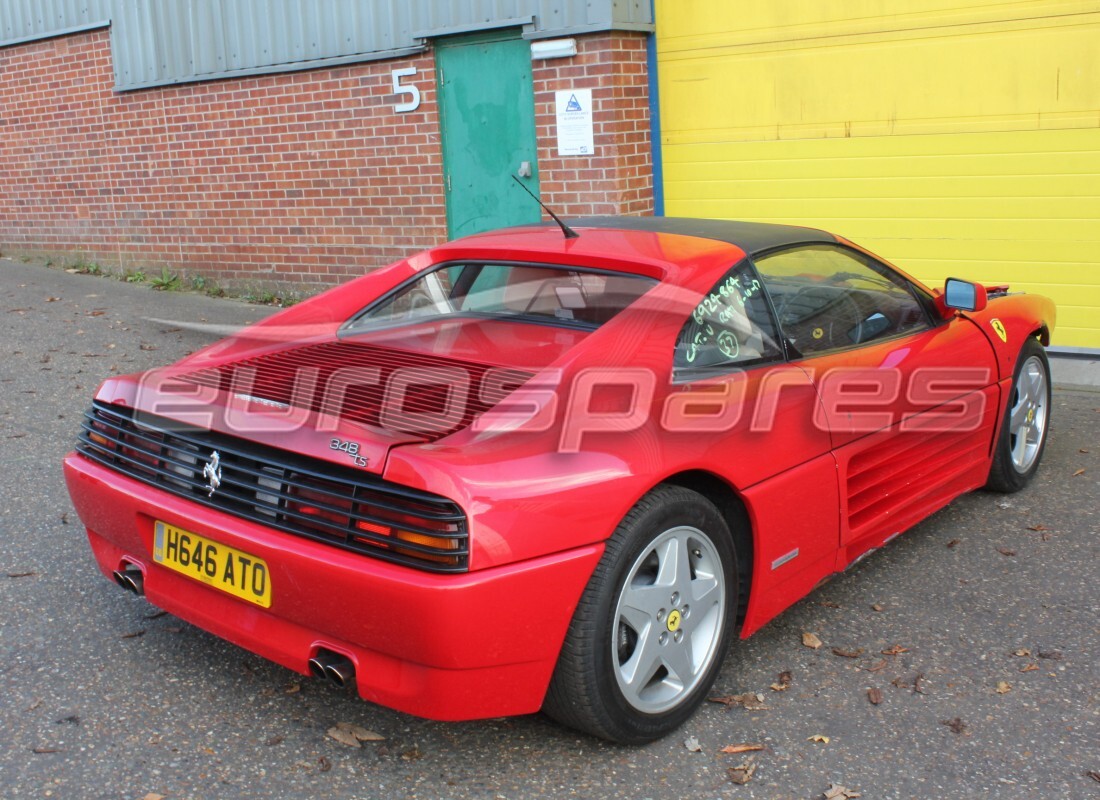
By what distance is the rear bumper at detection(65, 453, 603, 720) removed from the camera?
2762 millimetres

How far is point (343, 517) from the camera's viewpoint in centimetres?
292

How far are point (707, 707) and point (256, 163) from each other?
862 cm

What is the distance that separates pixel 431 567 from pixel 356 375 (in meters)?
0.92

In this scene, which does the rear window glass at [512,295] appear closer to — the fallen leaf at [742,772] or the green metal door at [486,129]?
the fallen leaf at [742,772]

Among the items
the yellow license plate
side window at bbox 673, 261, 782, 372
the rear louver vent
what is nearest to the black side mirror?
side window at bbox 673, 261, 782, 372

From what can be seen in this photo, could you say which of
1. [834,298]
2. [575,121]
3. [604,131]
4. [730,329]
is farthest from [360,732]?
[575,121]

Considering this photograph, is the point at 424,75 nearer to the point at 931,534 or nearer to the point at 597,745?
the point at 931,534

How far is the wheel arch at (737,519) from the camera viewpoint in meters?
3.42

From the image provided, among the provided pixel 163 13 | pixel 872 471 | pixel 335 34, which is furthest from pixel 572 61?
pixel 872 471

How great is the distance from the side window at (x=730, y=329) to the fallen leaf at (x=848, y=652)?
987 millimetres

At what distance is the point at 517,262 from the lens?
13.1ft

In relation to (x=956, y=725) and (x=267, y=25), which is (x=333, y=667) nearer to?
(x=956, y=725)

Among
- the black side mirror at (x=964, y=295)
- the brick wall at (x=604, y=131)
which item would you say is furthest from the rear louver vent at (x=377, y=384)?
the brick wall at (x=604, y=131)

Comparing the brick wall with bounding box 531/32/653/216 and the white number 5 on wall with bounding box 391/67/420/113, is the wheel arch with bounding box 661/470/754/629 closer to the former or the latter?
the brick wall with bounding box 531/32/653/216
